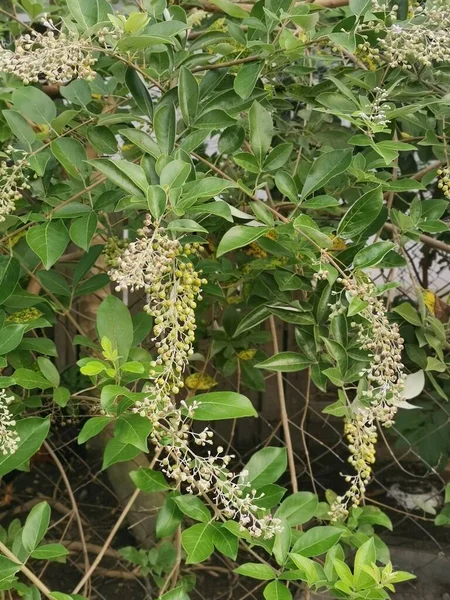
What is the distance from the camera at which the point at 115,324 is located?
1038mm

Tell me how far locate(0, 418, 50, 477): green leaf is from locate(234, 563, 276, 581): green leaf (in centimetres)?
33

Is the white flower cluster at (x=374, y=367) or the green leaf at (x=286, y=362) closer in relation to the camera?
the white flower cluster at (x=374, y=367)

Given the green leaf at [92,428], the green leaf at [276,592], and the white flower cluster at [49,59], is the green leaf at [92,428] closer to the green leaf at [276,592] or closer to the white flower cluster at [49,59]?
the green leaf at [276,592]


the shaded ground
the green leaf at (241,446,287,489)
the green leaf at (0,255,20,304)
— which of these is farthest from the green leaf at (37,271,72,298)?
the shaded ground

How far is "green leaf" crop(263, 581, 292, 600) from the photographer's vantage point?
3.04 feet

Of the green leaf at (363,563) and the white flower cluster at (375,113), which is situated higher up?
the white flower cluster at (375,113)

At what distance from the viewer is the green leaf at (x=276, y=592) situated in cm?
93

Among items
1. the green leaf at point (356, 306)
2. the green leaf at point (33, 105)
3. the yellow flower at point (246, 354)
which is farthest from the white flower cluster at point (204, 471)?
the yellow flower at point (246, 354)

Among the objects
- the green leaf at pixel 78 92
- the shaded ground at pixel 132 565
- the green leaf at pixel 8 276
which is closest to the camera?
the green leaf at pixel 8 276

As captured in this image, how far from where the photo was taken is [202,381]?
5.42 feet

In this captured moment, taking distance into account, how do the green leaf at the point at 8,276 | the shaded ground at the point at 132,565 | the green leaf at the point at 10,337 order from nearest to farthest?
the green leaf at the point at 10,337
the green leaf at the point at 8,276
the shaded ground at the point at 132,565

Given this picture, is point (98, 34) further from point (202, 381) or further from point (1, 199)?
point (202, 381)

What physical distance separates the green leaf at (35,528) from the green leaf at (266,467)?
1.01 feet

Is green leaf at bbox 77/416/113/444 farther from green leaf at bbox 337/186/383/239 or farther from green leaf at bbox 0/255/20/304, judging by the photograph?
green leaf at bbox 337/186/383/239
